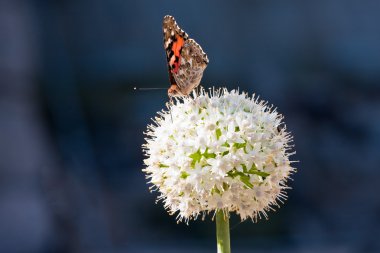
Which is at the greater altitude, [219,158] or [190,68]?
[190,68]

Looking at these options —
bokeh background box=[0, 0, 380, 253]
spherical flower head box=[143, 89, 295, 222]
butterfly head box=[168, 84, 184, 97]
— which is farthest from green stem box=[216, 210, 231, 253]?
bokeh background box=[0, 0, 380, 253]

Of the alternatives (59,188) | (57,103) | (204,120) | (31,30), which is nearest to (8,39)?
(31,30)

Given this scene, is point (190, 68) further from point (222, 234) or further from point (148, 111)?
point (148, 111)

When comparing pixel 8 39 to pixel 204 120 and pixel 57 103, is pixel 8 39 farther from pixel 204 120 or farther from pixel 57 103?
pixel 204 120

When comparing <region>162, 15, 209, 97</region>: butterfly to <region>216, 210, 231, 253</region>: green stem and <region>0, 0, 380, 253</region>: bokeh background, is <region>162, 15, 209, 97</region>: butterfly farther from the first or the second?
<region>0, 0, 380, 253</region>: bokeh background

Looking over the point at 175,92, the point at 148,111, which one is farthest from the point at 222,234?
the point at 148,111
